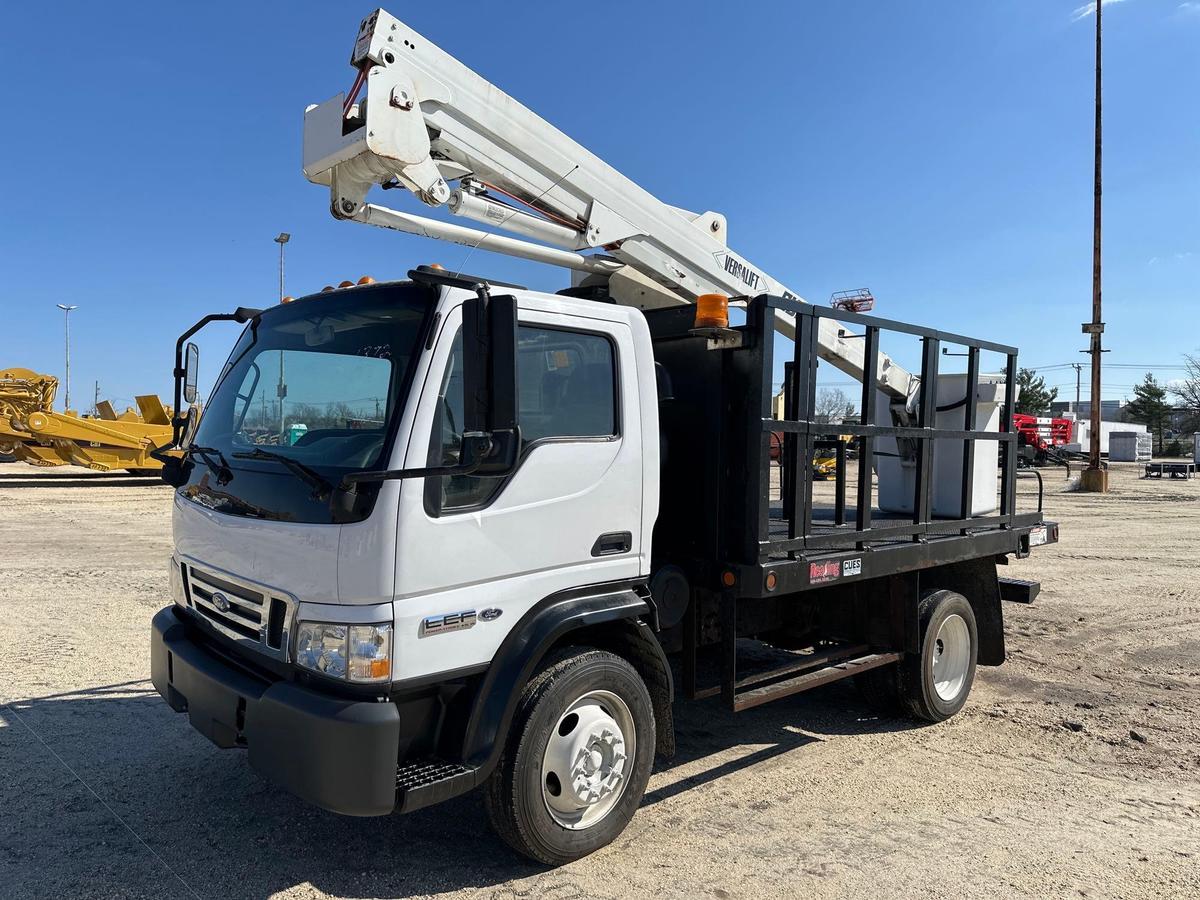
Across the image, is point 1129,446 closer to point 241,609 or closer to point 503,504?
point 503,504

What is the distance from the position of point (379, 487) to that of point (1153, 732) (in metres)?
5.15

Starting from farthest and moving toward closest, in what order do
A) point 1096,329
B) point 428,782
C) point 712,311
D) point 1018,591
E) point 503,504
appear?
point 1096,329
point 1018,591
point 712,311
point 503,504
point 428,782

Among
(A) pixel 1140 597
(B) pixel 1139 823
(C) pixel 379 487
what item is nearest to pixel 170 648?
(C) pixel 379 487

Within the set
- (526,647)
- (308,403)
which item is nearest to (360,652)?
(526,647)

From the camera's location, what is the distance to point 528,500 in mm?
3217

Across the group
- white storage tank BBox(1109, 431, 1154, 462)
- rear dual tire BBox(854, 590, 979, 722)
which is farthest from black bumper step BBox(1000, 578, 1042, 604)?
white storage tank BBox(1109, 431, 1154, 462)

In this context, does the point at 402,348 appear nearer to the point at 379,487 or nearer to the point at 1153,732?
the point at 379,487

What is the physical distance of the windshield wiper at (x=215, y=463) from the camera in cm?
339

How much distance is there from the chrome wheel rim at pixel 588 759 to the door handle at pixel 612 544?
22.8 inches

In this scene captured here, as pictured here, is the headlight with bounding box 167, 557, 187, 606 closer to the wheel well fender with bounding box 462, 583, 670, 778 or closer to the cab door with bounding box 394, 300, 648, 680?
the cab door with bounding box 394, 300, 648, 680

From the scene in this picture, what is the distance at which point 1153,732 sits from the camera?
5.20m

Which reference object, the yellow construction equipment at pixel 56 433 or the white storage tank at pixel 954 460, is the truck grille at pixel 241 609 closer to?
the white storage tank at pixel 954 460

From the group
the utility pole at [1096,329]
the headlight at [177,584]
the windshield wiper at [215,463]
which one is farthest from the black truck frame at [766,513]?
the utility pole at [1096,329]

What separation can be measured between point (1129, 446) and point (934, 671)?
5647 cm
